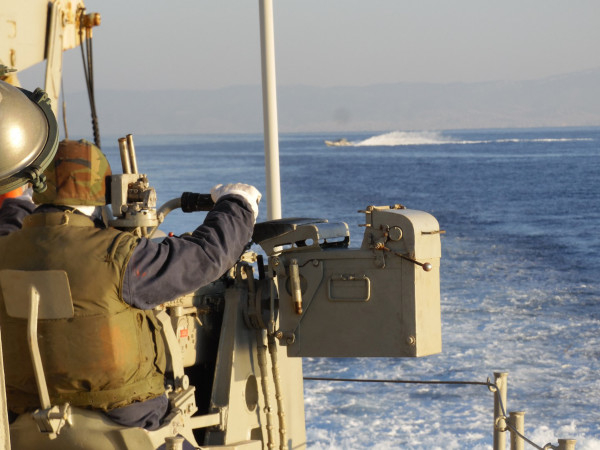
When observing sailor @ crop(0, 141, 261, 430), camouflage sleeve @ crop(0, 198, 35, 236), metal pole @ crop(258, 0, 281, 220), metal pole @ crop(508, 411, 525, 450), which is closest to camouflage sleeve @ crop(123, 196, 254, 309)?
sailor @ crop(0, 141, 261, 430)

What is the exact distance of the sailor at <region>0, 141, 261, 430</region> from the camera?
353 cm

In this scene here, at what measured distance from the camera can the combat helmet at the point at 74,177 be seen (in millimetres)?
3674

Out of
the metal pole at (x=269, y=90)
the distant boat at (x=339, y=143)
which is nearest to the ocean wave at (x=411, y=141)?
the distant boat at (x=339, y=143)

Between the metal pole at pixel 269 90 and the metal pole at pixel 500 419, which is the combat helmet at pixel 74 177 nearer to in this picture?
the metal pole at pixel 500 419

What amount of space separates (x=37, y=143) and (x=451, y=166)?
8172 cm

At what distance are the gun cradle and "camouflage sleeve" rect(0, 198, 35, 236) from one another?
3.21 feet

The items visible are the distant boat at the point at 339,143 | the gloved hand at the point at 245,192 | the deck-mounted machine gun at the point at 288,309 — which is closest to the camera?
the gloved hand at the point at 245,192

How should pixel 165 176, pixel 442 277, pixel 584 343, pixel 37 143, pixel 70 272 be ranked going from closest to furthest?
pixel 37 143
pixel 70 272
pixel 584 343
pixel 442 277
pixel 165 176

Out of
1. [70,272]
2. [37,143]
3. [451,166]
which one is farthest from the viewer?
[451,166]

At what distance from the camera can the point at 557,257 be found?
30594 mm

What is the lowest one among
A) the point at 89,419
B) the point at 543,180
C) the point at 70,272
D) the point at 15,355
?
the point at 543,180

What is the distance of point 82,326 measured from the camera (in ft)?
11.7

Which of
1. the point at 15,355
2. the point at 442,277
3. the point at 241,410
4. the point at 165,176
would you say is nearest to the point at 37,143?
the point at 15,355

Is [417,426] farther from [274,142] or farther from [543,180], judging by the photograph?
[543,180]
